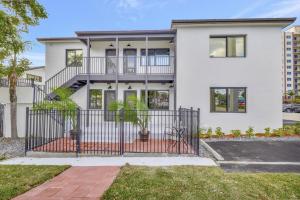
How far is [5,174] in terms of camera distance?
19.1 ft

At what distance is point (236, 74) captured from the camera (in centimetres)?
1292

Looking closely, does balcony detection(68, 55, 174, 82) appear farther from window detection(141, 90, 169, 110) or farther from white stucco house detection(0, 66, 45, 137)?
white stucco house detection(0, 66, 45, 137)

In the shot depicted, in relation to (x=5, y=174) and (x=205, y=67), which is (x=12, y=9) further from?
(x=205, y=67)

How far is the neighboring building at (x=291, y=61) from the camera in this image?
102 meters

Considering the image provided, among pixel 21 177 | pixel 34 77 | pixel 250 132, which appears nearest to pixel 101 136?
pixel 21 177

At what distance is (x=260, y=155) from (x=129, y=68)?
430 inches

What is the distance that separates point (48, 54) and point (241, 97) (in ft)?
49.7

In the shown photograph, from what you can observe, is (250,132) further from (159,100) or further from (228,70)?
(159,100)

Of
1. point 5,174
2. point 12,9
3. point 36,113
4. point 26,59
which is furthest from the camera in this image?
point 26,59

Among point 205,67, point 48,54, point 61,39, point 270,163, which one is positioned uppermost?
point 61,39

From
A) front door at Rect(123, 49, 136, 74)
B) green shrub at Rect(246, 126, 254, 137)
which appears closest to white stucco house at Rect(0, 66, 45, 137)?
front door at Rect(123, 49, 136, 74)

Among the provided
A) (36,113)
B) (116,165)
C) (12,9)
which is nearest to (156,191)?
(116,165)

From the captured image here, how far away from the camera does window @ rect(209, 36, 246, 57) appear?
13.2 metres

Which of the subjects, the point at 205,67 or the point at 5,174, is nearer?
the point at 5,174
